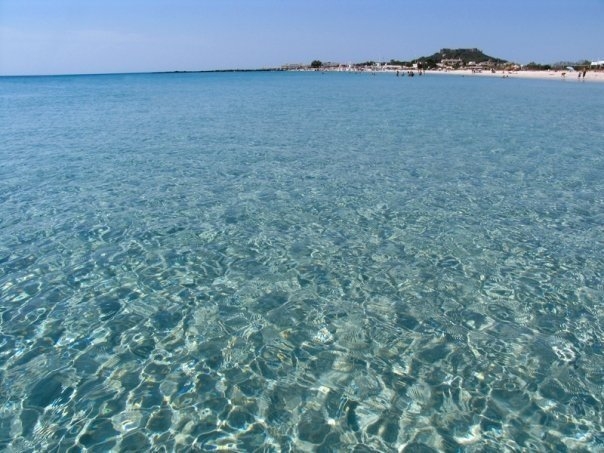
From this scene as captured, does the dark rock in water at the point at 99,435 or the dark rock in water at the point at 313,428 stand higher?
the dark rock in water at the point at 99,435

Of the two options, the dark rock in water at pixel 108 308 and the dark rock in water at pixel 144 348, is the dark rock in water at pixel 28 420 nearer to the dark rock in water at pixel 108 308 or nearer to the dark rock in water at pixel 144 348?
the dark rock in water at pixel 144 348

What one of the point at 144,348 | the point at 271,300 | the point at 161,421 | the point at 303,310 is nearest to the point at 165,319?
the point at 144,348

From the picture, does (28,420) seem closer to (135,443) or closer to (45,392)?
(45,392)

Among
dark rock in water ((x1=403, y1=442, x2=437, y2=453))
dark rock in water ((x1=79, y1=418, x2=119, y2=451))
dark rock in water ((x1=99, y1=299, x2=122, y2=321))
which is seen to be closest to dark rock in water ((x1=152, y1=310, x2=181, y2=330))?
dark rock in water ((x1=99, y1=299, x2=122, y2=321))

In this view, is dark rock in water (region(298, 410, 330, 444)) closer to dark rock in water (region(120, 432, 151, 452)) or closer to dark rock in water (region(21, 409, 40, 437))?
dark rock in water (region(120, 432, 151, 452))

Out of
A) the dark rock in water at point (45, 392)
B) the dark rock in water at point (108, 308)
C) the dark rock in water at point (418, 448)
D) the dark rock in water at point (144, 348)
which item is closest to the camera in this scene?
the dark rock in water at point (418, 448)

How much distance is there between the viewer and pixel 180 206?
13.3m

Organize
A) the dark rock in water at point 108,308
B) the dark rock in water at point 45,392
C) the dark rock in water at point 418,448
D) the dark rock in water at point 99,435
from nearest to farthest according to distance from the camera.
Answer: the dark rock in water at point 418,448, the dark rock in water at point 99,435, the dark rock in water at point 45,392, the dark rock in water at point 108,308

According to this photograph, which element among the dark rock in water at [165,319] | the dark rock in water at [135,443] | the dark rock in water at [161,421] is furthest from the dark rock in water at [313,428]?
the dark rock in water at [165,319]

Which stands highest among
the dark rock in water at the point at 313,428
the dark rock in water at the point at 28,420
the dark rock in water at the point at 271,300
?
the dark rock in water at the point at 28,420

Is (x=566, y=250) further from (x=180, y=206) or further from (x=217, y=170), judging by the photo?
(x=217, y=170)

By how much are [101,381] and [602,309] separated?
340 inches

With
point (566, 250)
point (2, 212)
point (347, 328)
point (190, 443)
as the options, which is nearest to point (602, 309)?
point (566, 250)

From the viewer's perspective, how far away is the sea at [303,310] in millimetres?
5277
